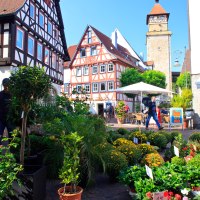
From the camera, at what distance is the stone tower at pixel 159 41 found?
52844mm

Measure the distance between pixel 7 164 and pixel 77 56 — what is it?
3180cm

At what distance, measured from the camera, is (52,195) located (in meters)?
3.50

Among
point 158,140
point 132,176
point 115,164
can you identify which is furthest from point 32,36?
point 132,176

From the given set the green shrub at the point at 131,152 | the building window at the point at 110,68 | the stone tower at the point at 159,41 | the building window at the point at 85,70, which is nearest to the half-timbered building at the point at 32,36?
the green shrub at the point at 131,152

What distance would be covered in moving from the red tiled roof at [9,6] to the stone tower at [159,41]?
41.7 metres

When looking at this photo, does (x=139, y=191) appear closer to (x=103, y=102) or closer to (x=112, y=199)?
(x=112, y=199)

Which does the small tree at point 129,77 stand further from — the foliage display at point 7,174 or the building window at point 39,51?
the foliage display at point 7,174

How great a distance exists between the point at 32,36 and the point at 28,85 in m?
13.9

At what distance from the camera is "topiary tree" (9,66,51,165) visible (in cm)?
303

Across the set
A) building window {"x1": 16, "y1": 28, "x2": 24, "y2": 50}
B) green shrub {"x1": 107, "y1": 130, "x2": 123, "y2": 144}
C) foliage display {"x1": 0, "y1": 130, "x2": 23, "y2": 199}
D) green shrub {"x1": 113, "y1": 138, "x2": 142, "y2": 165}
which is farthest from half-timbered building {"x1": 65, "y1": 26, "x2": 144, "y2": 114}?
foliage display {"x1": 0, "y1": 130, "x2": 23, "y2": 199}

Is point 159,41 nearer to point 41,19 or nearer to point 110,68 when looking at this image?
point 110,68

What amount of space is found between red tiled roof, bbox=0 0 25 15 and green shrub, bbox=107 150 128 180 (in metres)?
12.1

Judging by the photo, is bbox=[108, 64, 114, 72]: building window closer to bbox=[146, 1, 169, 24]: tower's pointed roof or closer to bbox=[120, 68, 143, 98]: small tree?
bbox=[120, 68, 143, 98]: small tree

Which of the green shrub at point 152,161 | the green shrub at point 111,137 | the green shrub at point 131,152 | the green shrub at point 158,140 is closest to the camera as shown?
the green shrub at point 152,161
